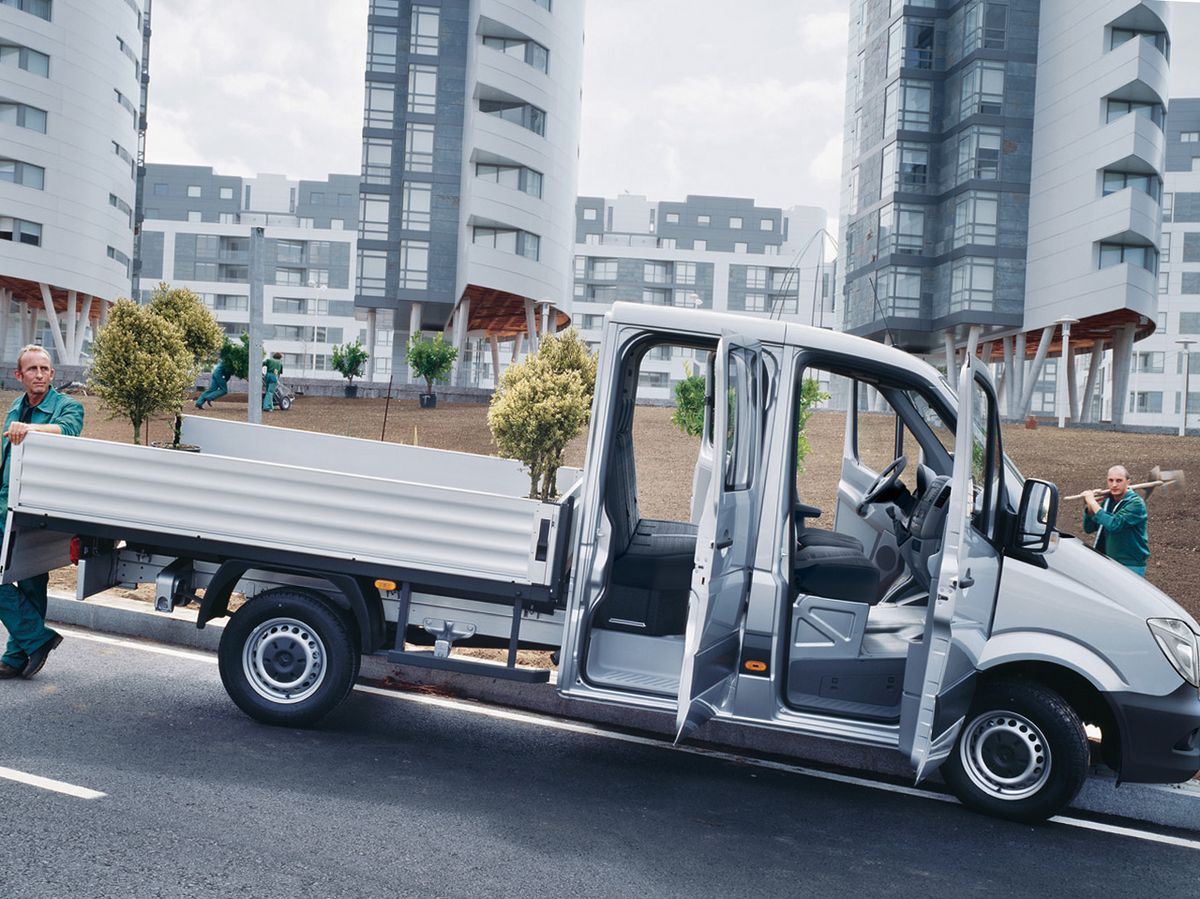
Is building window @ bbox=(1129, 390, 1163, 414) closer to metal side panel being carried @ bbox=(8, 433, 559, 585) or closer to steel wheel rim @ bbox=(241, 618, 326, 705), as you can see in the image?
metal side panel being carried @ bbox=(8, 433, 559, 585)

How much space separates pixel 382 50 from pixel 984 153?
27.3 m

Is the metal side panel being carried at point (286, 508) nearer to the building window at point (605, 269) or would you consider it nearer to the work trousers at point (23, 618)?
the work trousers at point (23, 618)

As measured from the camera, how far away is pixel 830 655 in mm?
5410

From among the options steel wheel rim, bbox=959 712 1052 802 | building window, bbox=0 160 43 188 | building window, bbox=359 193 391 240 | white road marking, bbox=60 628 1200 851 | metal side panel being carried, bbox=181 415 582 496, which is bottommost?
white road marking, bbox=60 628 1200 851

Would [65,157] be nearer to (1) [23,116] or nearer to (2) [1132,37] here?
(1) [23,116]

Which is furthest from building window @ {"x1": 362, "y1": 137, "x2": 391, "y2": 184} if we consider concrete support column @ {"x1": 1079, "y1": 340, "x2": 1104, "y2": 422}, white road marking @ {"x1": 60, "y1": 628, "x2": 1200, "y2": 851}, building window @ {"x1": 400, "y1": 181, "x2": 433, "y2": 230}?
white road marking @ {"x1": 60, "y1": 628, "x2": 1200, "y2": 851}

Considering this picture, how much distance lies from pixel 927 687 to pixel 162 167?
111404 mm

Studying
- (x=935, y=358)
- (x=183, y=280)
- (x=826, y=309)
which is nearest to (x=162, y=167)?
(x=183, y=280)

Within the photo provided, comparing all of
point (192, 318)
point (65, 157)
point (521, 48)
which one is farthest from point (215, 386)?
point (65, 157)

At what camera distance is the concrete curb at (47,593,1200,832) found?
18.4ft

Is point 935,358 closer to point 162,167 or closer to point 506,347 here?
point 506,347

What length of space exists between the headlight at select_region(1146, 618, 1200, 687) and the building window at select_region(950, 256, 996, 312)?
43.1 meters

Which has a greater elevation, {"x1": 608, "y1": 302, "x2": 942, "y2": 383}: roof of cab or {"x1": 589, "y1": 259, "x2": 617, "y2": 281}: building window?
{"x1": 589, "y1": 259, "x2": 617, "y2": 281}: building window

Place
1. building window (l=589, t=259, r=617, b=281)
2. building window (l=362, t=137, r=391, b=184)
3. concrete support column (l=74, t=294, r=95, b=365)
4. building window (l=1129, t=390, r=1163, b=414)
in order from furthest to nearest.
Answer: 1. building window (l=589, t=259, r=617, b=281)
2. building window (l=1129, t=390, r=1163, b=414)
3. concrete support column (l=74, t=294, r=95, b=365)
4. building window (l=362, t=137, r=391, b=184)
